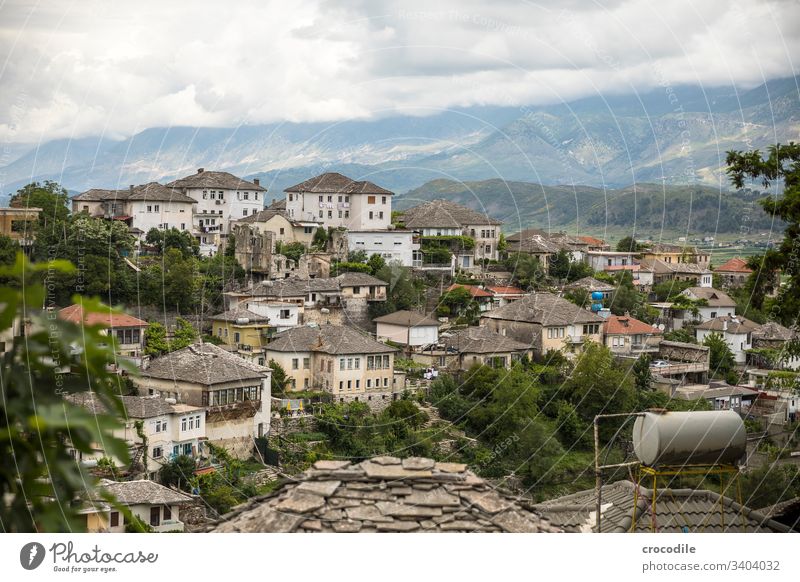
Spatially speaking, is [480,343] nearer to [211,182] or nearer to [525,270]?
[525,270]

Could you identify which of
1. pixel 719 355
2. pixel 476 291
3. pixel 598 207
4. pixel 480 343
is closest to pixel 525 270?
pixel 476 291

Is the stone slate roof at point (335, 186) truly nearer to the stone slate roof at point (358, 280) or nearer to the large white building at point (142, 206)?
the large white building at point (142, 206)

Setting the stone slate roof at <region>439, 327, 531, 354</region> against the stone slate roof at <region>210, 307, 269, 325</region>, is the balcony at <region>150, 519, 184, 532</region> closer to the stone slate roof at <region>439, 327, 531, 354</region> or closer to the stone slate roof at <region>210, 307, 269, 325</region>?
the stone slate roof at <region>210, 307, 269, 325</region>

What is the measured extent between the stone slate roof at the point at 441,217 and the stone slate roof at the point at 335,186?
3.05ft

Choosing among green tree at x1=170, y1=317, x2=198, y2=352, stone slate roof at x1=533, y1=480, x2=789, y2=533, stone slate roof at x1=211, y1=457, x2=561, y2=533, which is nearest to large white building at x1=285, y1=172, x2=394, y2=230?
green tree at x1=170, y1=317, x2=198, y2=352

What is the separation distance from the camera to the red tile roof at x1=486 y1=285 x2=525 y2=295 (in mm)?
17688

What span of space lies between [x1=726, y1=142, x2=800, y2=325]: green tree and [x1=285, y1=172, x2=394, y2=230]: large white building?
12432 millimetres

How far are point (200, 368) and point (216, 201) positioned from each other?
28.9 ft

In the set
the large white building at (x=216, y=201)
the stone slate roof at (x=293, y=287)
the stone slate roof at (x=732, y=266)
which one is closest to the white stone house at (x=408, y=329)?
the stone slate roof at (x=293, y=287)

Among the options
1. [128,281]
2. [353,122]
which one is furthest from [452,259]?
[353,122]

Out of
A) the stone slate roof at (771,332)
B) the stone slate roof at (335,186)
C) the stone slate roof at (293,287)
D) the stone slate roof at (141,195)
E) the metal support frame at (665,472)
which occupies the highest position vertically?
the stone slate roof at (335,186)

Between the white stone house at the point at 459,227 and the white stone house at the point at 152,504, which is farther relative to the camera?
the white stone house at the point at 459,227

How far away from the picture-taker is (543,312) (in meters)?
16.4

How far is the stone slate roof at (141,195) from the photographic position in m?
17.1
